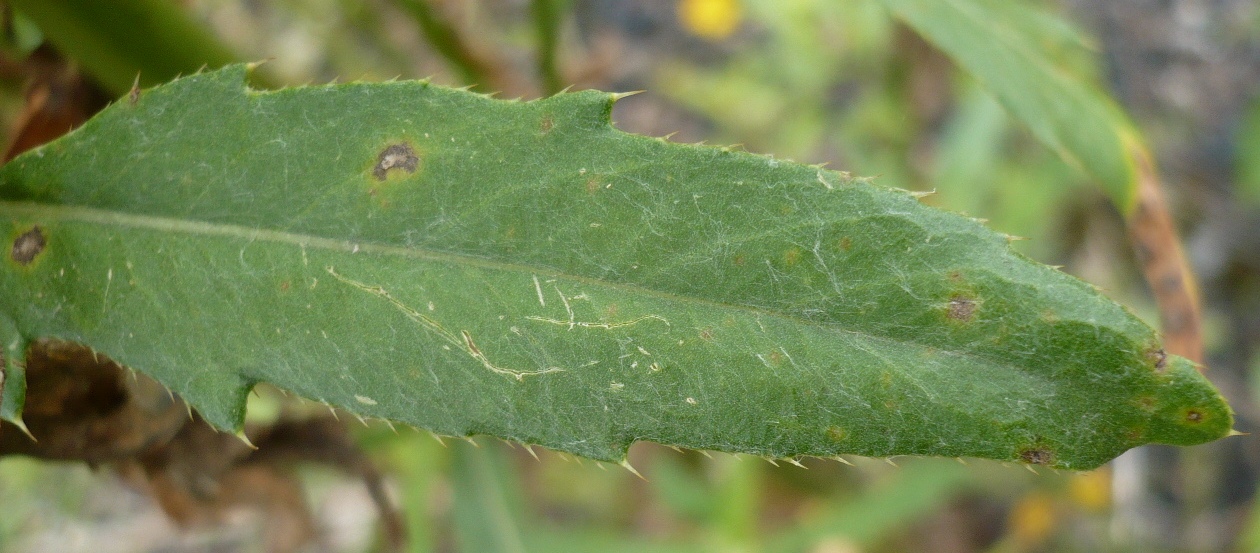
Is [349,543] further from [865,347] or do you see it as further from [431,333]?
[865,347]

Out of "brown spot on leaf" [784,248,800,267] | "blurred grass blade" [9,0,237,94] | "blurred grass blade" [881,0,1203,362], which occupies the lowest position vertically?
"blurred grass blade" [9,0,237,94]

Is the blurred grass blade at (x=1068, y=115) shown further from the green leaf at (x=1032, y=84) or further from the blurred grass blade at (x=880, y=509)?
the blurred grass blade at (x=880, y=509)

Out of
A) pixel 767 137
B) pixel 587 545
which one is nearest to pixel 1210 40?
pixel 767 137

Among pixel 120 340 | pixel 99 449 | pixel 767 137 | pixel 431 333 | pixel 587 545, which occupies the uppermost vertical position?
pixel 767 137

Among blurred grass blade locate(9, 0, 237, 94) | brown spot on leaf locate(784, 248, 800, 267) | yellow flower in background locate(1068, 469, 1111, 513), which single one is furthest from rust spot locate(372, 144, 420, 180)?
yellow flower in background locate(1068, 469, 1111, 513)

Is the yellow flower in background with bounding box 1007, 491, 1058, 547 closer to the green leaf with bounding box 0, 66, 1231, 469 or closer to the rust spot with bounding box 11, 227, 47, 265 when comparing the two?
the green leaf with bounding box 0, 66, 1231, 469

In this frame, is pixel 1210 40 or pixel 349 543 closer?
pixel 349 543

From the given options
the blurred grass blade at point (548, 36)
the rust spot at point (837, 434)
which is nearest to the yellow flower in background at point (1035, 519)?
the blurred grass blade at point (548, 36)
